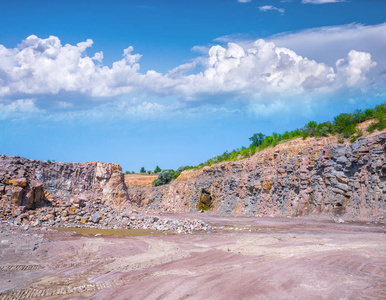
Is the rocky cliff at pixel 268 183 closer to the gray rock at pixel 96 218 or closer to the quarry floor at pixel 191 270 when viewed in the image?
the gray rock at pixel 96 218

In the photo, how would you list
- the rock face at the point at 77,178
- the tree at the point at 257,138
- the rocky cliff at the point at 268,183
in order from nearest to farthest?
1. the rocky cliff at the point at 268,183
2. the rock face at the point at 77,178
3. the tree at the point at 257,138

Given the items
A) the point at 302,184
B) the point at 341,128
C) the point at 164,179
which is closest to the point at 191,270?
the point at 302,184

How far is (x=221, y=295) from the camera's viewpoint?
7488 mm

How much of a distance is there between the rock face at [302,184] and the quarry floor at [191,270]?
1278 cm

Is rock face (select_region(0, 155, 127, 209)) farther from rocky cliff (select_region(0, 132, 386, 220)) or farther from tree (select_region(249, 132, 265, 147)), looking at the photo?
tree (select_region(249, 132, 265, 147))

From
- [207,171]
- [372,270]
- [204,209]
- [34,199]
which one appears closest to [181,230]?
[34,199]

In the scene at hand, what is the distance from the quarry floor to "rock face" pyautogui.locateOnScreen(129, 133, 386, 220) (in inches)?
503

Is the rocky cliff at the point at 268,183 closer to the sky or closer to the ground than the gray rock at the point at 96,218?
closer to the sky

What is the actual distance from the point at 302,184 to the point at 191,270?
26.0 m

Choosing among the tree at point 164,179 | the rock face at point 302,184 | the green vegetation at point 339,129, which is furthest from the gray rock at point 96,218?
the tree at point 164,179

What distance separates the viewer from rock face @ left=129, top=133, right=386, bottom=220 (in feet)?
86.7

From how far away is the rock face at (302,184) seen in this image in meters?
26.4

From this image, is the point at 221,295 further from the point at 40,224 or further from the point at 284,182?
the point at 284,182

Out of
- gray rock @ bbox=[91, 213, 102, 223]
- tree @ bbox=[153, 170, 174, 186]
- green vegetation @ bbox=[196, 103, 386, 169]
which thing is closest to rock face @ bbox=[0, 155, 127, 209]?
gray rock @ bbox=[91, 213, 102, 223]
